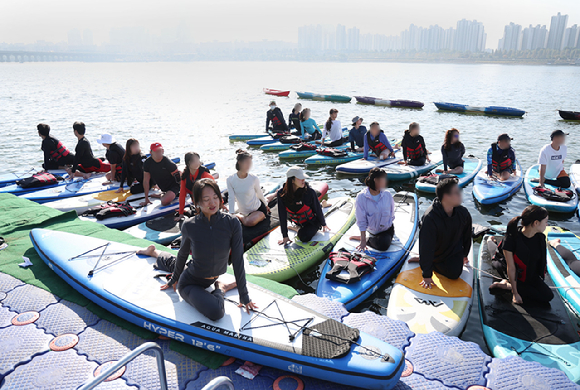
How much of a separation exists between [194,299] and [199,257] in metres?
0.53

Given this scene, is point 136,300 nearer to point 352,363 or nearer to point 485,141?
point 352,363

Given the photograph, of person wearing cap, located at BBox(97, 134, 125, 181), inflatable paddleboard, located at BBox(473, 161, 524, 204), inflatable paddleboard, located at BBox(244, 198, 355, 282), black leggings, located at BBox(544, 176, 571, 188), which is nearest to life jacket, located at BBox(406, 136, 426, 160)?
inflatable paddleboard, located at BBox(473, 161, 524, 204)

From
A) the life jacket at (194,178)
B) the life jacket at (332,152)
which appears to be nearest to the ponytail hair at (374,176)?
the life jacket at (194,178)

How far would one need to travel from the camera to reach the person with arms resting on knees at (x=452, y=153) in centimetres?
1134

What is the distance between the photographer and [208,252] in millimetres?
4211

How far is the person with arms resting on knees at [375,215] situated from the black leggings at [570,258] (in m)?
2.83

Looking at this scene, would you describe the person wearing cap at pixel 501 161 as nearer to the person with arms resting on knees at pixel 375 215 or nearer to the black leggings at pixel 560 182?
the black leggings at pixel 560 182

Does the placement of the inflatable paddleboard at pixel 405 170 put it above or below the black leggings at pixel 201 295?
below

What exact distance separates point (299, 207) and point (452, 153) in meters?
7.07

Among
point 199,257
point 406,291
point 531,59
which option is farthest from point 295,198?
point 531,59

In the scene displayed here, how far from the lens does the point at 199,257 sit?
4.26 m

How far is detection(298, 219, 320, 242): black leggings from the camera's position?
23.9ft

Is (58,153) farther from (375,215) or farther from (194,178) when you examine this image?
(375,215)

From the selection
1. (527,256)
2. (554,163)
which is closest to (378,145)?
(554,163)
